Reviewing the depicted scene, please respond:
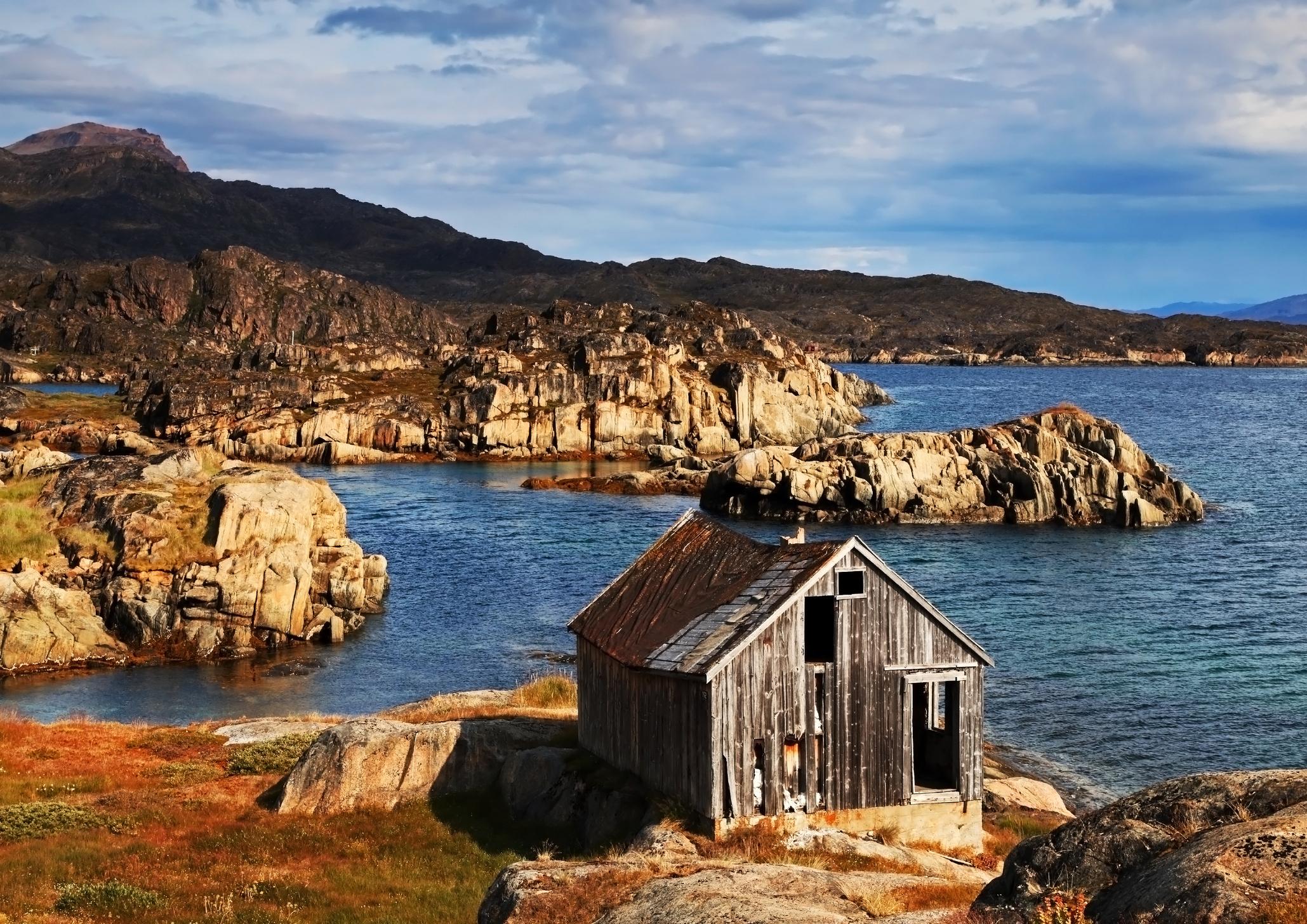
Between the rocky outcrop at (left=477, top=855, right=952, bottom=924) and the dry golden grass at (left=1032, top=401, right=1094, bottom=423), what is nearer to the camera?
the rocky outcrop at (left=477, top=855, right=952, bottom=924)

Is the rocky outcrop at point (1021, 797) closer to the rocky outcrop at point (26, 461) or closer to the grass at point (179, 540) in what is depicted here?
the grass at point (179, 540)

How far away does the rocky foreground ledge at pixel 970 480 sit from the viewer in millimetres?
96938

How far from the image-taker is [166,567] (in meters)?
63.6

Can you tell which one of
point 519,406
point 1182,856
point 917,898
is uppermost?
point 519,406

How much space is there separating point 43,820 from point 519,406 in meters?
122

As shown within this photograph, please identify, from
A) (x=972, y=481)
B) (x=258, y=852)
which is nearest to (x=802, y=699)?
(x=258, y=852)

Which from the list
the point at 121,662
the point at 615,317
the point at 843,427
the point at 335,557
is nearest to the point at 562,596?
the point at 335,557

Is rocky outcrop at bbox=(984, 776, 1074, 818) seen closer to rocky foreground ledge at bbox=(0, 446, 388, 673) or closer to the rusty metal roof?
the rusty metal roof

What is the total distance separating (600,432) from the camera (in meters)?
149

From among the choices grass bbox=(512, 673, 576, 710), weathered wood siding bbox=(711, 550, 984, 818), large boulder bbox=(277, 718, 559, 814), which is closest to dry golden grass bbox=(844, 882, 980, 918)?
weathered wood siding bbox=(711, 550, 984, 818)

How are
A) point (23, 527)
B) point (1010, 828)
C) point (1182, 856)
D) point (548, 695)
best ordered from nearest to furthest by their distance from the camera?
1. point (1182, 856)
2. point (1010, 828)
3. point (548, 695)
4. point (23, 527)

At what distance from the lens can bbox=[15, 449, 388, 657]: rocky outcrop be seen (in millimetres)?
62219

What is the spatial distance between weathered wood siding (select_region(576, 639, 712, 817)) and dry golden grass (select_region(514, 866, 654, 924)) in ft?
20.1

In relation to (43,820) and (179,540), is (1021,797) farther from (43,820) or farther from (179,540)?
(179,540)
